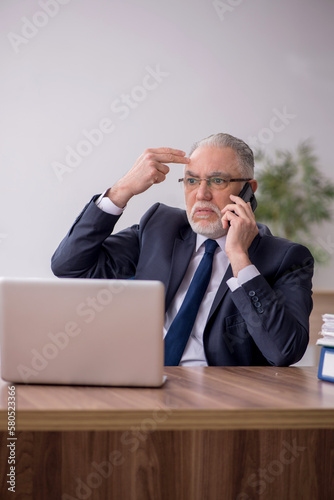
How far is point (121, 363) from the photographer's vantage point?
117 cm

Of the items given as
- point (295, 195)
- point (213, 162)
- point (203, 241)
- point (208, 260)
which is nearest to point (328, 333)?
point (208, 260)

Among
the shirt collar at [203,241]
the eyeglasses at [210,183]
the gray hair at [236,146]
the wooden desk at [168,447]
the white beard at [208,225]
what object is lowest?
the wooden desk at [168,447]

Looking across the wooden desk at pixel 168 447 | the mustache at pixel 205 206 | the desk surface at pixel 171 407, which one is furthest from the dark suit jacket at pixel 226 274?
the wooden desk at pixel 168 447

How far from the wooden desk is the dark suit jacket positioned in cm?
52

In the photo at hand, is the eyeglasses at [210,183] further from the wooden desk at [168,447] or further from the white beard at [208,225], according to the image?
the wooden desk at [168,447]

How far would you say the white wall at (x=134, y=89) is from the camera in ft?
13.2

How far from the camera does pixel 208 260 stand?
6.43ft

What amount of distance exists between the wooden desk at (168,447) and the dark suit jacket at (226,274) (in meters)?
0.52

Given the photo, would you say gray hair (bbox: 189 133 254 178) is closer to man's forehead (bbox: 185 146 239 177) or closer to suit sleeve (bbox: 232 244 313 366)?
man's forehead (bbox: 185 146 239 177)

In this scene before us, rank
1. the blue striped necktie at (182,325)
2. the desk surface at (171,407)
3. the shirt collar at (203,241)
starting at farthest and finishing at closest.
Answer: the shirt collar at (203,241)
the blue striped necktie at (182,325)
the desk surface at (171,407)

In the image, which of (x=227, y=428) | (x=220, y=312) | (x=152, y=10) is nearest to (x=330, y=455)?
(x=227, y=428)

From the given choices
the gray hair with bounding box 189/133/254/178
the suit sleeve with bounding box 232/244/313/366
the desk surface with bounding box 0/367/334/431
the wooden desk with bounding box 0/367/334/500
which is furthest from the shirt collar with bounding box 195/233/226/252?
the wooden desk with bounding box 0/367/334/500

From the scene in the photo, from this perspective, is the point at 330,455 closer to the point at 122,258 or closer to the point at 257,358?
the point at 257,358

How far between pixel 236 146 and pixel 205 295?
0.59 meters
